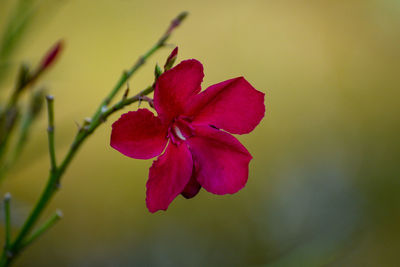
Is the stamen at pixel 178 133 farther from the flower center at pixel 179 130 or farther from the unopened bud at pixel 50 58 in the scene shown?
the unopened bud at pixel 50 58

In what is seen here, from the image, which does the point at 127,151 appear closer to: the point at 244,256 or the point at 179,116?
the point at 179,116

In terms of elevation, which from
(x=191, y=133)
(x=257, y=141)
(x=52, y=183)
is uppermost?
(x=257, y=141)

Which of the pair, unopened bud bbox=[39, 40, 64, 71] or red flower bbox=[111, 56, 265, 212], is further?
unopened bud bbox=[39, 40, 64, 71]

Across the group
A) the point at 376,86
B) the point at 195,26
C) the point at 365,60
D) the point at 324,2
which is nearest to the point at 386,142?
the point at 376,86

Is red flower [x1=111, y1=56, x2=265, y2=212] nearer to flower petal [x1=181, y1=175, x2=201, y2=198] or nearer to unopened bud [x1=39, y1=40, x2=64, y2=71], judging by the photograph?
flower petal [x1=181, y1=175, x2=201, y2=198]

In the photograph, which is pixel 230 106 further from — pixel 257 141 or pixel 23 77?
pixel 257 141

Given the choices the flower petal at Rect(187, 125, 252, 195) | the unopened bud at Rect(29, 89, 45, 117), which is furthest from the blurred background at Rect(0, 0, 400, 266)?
the flower petal at Rect(187, 125, 252, 195)

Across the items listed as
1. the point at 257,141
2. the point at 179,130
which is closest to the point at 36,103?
the point at 179,130
